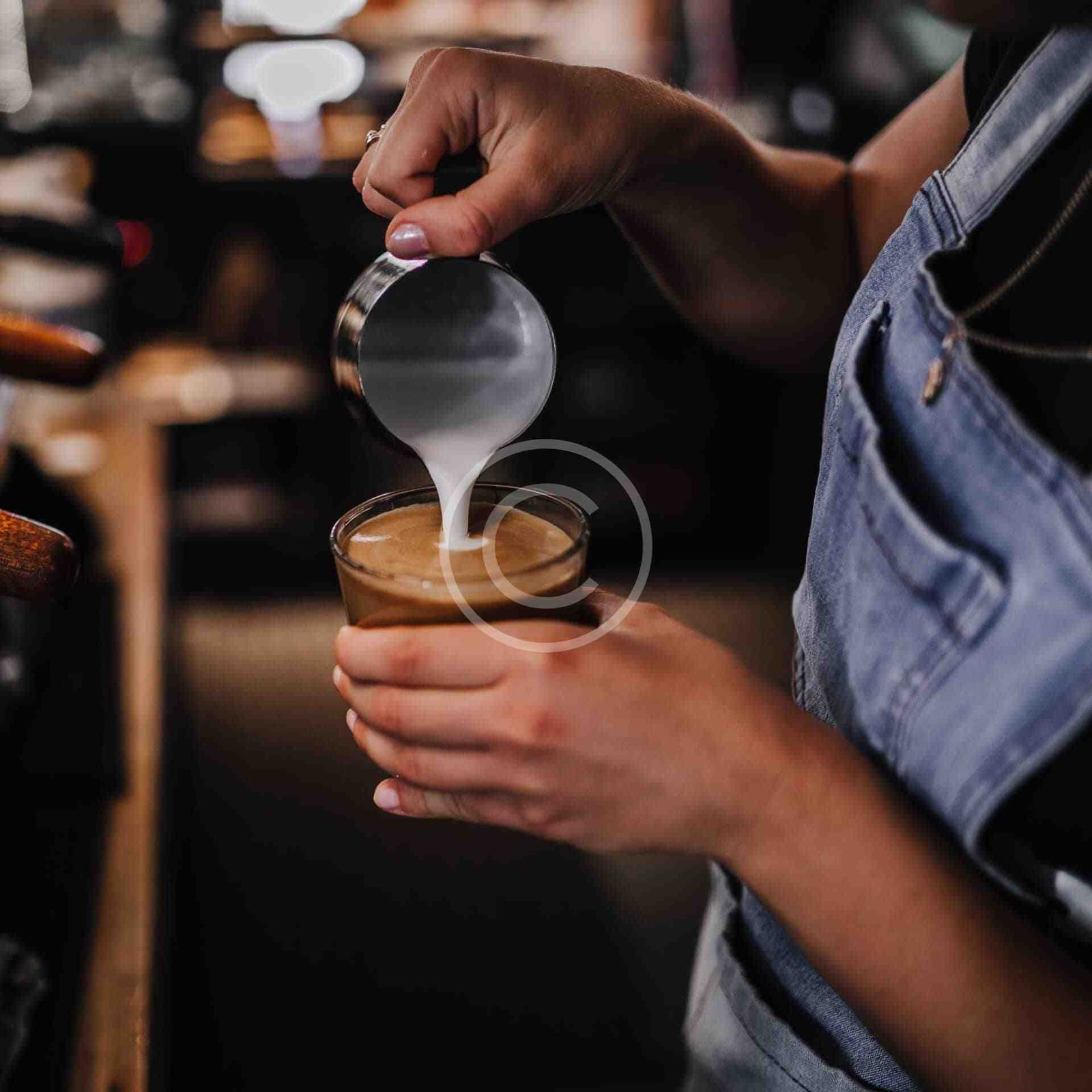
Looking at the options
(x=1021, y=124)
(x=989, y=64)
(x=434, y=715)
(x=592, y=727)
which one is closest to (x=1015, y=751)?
(x=592, y=727)

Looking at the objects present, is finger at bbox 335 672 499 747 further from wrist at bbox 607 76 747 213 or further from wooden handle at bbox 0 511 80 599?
wrist at bbox 607 76 747 213

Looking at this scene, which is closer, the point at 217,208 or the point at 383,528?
the point at 383,528

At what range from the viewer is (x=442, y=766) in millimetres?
838

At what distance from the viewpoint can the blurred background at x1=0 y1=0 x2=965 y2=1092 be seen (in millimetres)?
1433

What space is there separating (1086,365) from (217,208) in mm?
3460

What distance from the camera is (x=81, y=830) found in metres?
1.32

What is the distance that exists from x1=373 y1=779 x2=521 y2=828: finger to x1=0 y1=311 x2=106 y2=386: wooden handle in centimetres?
65

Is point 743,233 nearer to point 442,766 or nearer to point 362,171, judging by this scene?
point 362,171

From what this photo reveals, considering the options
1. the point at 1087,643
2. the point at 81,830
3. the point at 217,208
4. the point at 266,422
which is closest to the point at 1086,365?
the point at 1087,643

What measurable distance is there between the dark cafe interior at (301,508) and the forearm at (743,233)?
7 centimetres

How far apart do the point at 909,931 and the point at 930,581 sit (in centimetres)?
25

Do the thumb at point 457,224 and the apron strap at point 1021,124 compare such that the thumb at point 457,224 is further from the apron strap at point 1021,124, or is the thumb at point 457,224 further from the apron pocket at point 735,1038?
the apron pocket at point 735,1038

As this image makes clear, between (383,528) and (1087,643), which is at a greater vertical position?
(1087,643)

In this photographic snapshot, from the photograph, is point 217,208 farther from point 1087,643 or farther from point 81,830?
point 1087,643
